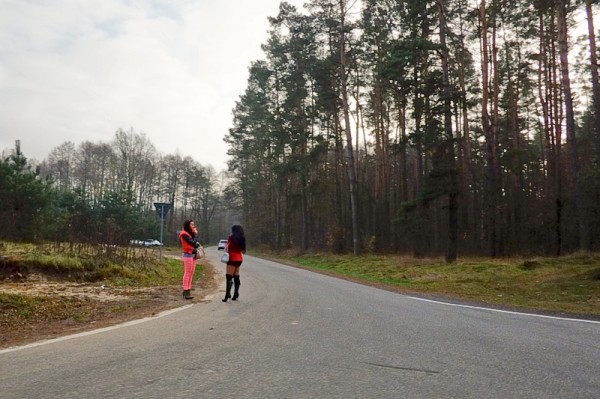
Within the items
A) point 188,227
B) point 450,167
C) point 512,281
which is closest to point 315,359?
point 188,227

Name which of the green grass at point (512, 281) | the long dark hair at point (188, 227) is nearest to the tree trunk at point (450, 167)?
the green grass at point (512, 281)

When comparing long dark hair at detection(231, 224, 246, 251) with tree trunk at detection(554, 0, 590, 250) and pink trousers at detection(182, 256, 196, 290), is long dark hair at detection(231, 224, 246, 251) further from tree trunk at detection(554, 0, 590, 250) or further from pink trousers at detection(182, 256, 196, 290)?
tree trunk at detection(554, 0, 590, 250)

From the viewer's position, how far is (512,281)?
15.1 metres

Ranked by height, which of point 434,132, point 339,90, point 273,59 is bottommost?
point 434,132

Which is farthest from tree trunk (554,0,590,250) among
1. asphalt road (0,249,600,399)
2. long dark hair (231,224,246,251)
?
long dark hair (231,224,246,251)

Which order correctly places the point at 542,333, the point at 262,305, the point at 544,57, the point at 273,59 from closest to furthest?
the point at 542,333 < the point at 262,305 < the point at 544,57 < the point at 273,59

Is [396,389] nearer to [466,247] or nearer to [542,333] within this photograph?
[542,333]

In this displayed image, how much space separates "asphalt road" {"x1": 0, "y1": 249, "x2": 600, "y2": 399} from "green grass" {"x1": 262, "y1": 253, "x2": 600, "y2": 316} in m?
3.76

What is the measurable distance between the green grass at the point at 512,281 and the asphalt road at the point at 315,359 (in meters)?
3.76

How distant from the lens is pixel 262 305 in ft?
29.5

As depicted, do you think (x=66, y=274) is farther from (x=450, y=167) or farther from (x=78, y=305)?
(x=450, y=167)

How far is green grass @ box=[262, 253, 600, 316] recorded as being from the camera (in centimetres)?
1099

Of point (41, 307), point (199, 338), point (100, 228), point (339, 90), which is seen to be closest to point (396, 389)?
point (199, 338)

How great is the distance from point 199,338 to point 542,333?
4781 mm
